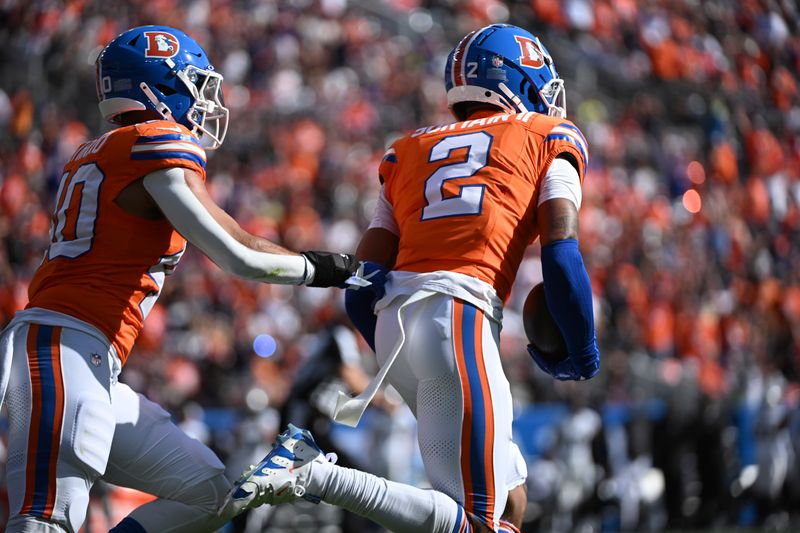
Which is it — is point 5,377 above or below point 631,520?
above

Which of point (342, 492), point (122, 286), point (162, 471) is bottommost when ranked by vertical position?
point (162, 471)

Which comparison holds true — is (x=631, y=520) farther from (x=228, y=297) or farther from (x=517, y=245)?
(x=517, y=245)

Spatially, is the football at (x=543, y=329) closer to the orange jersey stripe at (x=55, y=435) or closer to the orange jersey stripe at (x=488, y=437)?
the orange jersey stripe at (x=488, y=437)

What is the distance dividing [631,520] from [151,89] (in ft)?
22.8

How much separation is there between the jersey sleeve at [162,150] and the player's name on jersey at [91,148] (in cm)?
16

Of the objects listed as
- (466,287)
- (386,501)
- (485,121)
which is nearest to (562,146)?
(485,121)

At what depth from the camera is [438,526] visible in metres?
3.52

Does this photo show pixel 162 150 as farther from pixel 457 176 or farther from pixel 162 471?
pixel 162 471

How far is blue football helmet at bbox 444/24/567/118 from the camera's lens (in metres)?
4.09

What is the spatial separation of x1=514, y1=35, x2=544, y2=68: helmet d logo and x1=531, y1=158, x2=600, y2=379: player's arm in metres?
0.41

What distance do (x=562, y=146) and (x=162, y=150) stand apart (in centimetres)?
126

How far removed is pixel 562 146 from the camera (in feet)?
12.8

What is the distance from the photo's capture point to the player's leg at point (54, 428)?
354 cm

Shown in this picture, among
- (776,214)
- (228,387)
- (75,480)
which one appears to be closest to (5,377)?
(75,480)
